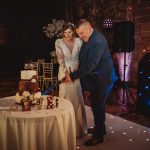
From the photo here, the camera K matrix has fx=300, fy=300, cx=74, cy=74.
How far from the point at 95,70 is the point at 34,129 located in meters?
1.33

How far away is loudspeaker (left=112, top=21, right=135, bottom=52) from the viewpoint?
6004 mm

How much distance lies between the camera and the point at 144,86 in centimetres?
543

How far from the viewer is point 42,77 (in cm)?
880

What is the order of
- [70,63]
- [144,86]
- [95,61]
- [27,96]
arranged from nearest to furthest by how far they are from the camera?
1. [27,96]
2. [95,61]
3. [70,63]
4. [144,86]

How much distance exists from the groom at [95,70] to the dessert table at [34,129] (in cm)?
87

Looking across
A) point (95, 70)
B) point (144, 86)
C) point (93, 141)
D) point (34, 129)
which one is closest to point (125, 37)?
point (144, 86)

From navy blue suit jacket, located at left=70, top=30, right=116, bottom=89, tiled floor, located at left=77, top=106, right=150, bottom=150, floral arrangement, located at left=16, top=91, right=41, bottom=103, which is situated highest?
navy blue suit jacket, located at left=70, top=30, right=116, bottom=89

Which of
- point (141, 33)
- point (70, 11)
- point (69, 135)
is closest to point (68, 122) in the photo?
point (69, 135)

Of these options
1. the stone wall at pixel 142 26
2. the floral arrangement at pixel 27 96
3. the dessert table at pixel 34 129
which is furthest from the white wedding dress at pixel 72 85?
the stone wall at pixel 142 26

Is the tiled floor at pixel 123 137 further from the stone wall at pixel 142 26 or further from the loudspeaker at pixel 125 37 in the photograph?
the stone wall at pixel 142 26

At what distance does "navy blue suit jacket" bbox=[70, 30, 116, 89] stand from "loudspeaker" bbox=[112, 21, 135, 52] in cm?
225

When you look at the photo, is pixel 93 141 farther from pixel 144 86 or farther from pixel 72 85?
pixel 144 86

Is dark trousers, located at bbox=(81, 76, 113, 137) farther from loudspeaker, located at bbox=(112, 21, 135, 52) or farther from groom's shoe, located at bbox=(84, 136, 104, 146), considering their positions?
loudspeaker, located at bbox=(112, 21, 135, 52)

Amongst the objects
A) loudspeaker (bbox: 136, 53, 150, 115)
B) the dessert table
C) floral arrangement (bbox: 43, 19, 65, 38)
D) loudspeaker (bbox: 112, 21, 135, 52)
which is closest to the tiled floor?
loudspeaker (bbox: 136, 53, 150, 115)
